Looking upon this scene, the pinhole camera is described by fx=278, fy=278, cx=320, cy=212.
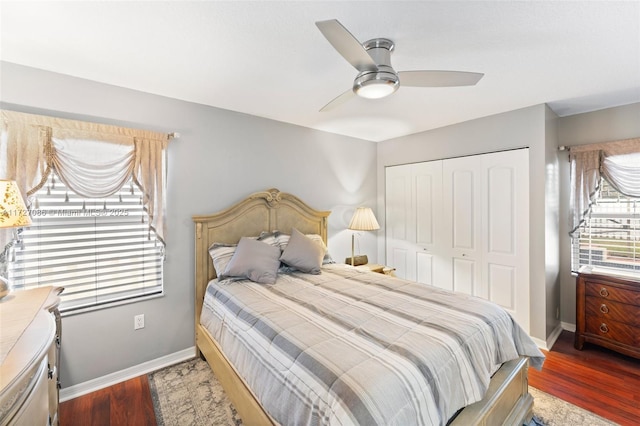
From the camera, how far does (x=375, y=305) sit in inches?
74.9

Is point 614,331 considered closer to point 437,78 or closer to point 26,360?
point 437,78

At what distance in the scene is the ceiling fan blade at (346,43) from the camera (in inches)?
49.3

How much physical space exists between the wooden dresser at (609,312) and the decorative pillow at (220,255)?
3.56 m

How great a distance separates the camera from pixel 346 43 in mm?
1396

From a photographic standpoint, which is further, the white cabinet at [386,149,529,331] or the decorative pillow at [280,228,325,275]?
the white cabinet at [386,149,529,331]

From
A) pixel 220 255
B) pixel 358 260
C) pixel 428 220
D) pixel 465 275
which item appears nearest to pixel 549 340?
pixel 465 275

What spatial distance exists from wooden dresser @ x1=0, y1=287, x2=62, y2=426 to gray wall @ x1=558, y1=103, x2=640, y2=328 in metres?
4.43

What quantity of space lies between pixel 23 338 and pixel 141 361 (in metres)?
1.68

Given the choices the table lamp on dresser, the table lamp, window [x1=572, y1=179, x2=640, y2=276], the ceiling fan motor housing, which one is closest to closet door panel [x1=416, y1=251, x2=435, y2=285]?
the table lamp

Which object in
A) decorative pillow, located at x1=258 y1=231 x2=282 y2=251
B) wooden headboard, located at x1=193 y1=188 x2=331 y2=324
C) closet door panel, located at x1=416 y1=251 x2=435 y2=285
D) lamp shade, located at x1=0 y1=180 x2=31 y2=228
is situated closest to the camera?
lamp shade, located at x1=0 y1=180 x2=31 y2=228

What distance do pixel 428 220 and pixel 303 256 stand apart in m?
1.98

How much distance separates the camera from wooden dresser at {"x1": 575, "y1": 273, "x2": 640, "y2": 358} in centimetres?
Answer: 254

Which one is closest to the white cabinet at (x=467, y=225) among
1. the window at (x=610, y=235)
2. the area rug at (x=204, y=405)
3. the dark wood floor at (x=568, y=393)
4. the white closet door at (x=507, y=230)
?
the white closet door at (x=507, y=230)

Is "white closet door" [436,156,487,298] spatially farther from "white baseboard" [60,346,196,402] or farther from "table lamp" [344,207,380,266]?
"white baseboard" [60,346,196,402]
